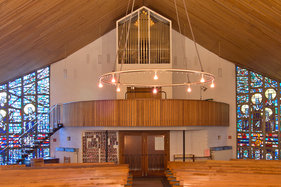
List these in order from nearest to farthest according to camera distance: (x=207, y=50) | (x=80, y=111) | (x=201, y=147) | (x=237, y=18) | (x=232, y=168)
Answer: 1. (x=232, y=168)
2. (x=237, y=18)
3. (x=80, y=111)
4. (x=201, y=147)
5. (x=207, y=50)

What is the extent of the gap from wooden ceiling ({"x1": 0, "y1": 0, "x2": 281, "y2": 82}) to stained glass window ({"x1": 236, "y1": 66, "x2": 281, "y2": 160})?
95 centimetres

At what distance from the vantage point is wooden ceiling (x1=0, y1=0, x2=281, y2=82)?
30.0 ft

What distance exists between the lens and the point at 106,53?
52.0 feet

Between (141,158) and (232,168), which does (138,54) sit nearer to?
(141,158)

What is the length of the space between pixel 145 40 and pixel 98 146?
497 cm

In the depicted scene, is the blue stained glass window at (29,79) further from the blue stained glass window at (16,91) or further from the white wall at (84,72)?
the white wall at (84,72)

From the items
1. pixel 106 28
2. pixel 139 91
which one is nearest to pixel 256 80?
pixel 139 91

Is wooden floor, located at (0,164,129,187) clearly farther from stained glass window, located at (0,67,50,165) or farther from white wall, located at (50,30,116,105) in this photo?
white wall, located at (50,30,116,105)

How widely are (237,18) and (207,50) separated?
18.4 feet

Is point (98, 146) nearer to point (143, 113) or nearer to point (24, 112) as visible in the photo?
point (143, 113)

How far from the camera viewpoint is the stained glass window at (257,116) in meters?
14.2

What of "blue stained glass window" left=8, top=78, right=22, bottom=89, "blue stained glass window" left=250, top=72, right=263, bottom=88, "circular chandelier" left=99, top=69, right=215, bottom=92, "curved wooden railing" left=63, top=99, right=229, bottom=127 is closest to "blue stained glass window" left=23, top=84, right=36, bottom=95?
"blue stained glass window" left=8, top=78, right=22, bottom=89

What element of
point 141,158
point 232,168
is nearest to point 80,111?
point 141,158

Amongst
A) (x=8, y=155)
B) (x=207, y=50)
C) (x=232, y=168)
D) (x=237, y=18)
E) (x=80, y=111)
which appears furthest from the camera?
(x=207, y=50)
